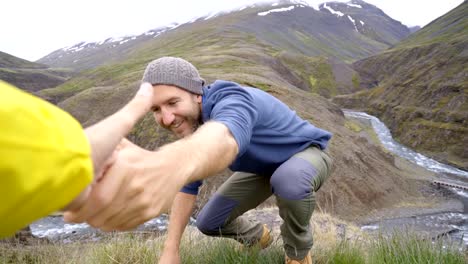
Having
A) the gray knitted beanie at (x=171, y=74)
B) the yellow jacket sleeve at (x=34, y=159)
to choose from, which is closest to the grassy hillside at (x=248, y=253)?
the gray knitted beanie at (x=171, y=74)

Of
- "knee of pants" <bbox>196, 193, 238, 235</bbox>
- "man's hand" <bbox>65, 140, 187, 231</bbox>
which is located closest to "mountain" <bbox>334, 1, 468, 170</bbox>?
"knee of pants" <bbox>196, 193, 238, 235</bbox>

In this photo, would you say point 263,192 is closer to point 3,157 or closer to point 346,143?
point 3,157

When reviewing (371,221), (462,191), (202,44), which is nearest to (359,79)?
(202,44)

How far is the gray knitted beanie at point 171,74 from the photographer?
263cm

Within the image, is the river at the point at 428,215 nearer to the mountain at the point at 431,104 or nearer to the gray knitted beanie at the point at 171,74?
the mountain at the point at 431,104

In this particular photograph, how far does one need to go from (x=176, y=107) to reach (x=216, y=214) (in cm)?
124

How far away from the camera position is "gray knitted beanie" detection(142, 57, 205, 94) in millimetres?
2627

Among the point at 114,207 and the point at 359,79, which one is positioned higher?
the point at 114,207

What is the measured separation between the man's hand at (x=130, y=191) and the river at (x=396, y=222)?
2.49 m

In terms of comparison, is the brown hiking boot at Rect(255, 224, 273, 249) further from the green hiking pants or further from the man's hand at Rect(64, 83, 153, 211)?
the man's hand at Rect(64, 83, 153, 211)

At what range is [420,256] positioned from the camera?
2.76m

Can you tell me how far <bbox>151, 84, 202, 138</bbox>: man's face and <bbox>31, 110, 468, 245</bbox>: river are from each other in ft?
6.10

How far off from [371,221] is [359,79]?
70.6 meters

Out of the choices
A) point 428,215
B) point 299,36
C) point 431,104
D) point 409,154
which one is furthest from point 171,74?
point 299,36
